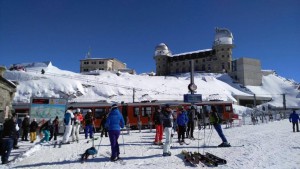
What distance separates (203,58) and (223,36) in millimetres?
11529

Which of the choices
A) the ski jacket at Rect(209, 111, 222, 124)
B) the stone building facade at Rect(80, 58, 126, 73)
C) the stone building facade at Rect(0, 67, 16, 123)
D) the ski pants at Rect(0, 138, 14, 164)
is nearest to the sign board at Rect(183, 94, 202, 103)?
the ski jacket at Rect(209, 111, 222, 124)

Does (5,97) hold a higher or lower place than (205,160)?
higher

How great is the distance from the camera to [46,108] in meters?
17.3

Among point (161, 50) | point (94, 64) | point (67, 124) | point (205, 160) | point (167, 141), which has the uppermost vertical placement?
point (161, 50)

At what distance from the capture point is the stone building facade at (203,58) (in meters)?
92.8

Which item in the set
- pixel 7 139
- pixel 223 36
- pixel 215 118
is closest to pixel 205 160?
pixel 215 118

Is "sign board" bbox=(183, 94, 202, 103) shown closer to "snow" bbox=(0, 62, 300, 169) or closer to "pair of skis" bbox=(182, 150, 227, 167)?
"snow" bbox=(0, 62, 300, 169)

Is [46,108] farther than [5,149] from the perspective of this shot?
Yes

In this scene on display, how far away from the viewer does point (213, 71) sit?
94.1 meters

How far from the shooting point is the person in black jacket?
767 cm

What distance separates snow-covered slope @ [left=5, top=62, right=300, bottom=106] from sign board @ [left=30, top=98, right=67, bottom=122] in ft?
103

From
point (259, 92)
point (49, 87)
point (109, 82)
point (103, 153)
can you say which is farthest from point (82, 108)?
point (259, 92)

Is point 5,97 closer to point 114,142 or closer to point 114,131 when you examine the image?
point 114,131

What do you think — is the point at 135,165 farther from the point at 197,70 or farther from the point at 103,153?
the point at 197,70
